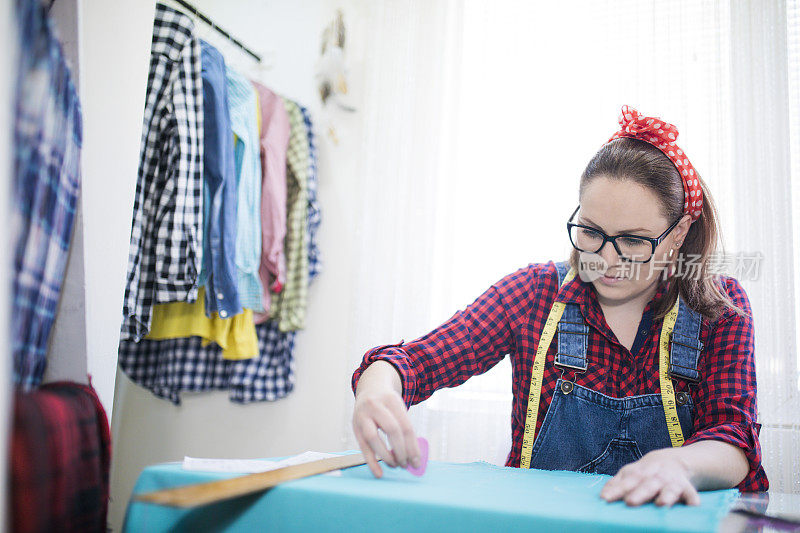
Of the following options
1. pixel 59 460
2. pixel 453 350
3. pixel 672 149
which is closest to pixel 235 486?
pixel 59 460

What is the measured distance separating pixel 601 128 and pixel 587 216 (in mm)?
889

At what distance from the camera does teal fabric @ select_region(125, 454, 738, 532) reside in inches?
22.3

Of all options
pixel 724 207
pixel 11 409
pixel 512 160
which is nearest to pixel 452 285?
pixel 512 160

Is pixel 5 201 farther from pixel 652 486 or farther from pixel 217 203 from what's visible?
pixel 217 203

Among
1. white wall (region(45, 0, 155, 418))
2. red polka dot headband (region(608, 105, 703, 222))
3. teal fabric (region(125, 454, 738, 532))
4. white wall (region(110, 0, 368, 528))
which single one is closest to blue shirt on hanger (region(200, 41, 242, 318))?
white wall (region(110, 0, 368, 528))

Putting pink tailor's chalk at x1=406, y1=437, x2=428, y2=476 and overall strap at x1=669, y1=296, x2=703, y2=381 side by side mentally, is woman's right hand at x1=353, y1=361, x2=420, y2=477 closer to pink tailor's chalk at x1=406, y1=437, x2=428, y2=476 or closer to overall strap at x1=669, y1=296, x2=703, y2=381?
pink tailor's chalk at x1=406, y1=437, x2=428, y2=476

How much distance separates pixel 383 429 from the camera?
0.79 m

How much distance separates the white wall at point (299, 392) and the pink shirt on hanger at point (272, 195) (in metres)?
0.26

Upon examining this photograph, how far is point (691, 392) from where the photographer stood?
111 cm

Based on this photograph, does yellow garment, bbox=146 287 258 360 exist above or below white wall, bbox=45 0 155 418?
below

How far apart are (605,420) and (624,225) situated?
0.38 meters

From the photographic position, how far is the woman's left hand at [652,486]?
639mm

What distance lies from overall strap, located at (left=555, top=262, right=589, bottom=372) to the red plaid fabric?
0.83 m

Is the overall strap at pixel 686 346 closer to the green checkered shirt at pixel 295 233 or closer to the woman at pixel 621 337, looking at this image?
the woman at pixel 621 337
